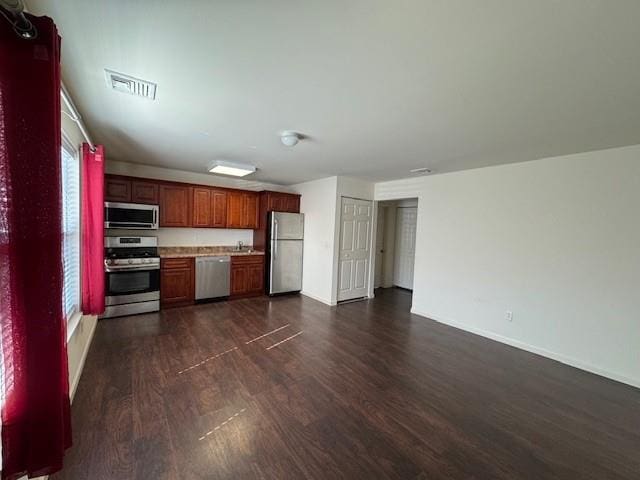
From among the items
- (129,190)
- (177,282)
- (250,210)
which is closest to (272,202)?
(250,210)

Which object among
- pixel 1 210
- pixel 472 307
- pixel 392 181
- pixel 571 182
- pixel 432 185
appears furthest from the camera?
pixel 392 181

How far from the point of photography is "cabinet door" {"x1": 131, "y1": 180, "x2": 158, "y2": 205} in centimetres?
433

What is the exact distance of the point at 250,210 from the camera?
18.2 ft

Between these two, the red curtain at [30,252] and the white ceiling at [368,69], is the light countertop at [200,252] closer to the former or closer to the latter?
the white ceiling at [368,69]

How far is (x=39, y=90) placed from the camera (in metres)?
1.04

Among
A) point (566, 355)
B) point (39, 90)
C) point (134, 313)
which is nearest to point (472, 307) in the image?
point (566, 355)

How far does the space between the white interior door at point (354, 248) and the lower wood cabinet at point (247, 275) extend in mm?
1664

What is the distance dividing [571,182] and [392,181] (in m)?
2.66

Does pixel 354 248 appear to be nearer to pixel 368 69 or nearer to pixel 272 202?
pixel 272 202

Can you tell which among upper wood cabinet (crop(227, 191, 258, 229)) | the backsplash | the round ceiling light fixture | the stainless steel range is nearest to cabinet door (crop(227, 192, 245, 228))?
upper wood cabinet (crop(227, 191, 258, 229))

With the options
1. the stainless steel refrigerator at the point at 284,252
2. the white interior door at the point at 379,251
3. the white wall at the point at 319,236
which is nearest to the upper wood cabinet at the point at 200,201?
the stainless steel refrigerator at the point at 284,252

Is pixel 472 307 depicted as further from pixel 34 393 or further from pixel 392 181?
pixel 34 393

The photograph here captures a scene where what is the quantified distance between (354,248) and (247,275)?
7.34ft

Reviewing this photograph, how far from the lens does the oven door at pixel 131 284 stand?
153 inches
